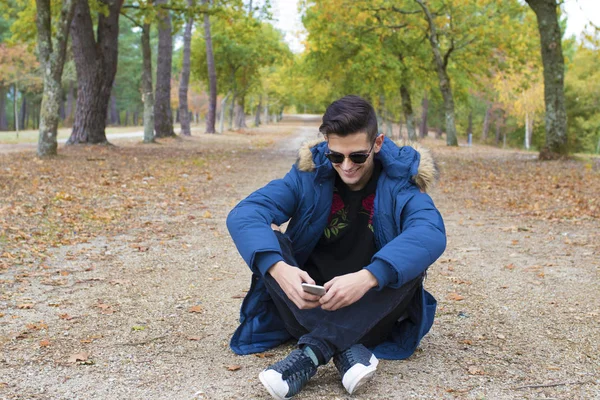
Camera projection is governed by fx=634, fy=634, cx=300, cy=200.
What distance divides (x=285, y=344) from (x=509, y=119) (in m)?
54.5

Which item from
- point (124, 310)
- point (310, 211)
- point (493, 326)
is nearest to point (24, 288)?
point (124, 310)

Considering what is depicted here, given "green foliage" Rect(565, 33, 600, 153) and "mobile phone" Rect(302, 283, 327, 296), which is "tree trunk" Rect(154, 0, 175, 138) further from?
"green foliage" Rect(565, 33, 600, 153)

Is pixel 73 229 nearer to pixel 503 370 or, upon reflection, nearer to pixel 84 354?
pixel 84 354

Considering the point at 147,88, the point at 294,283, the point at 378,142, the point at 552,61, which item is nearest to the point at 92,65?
the point at 147,88

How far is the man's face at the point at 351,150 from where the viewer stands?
3.17 meters

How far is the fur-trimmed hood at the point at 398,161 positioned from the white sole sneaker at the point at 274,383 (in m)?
1.10

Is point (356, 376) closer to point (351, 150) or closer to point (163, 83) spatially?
point (351, 150)

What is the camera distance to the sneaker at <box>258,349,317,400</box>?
2.83m

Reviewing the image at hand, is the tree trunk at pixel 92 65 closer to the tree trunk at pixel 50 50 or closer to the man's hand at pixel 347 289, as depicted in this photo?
the tree trunk at pixel 50 50

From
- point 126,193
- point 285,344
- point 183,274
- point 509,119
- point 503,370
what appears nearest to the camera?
point 503,370

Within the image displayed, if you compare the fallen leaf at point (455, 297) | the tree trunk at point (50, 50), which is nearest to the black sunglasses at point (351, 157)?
the fallen leaf at point (455, 297)

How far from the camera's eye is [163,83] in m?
25.3

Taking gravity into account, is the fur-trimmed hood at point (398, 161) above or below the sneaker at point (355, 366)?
above

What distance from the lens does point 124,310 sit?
4469 mm
